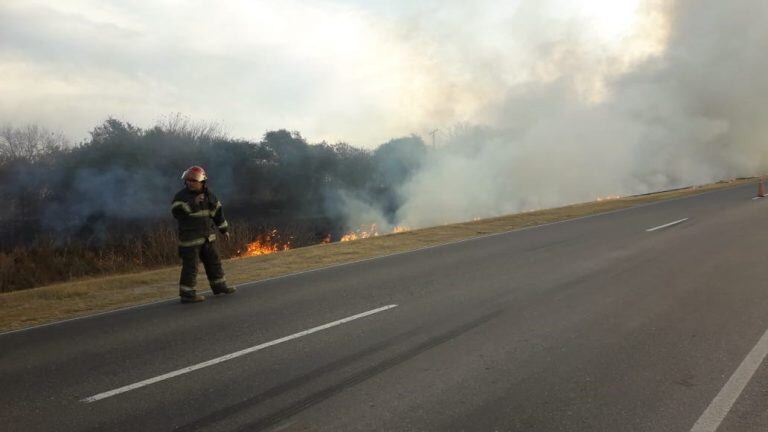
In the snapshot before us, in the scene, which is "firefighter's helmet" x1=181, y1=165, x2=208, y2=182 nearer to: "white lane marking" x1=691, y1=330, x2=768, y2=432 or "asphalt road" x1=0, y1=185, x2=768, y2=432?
"asphalt road" x1=0, y1=185, x2=768, y2=432

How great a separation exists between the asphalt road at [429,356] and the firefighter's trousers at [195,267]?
1.08ft

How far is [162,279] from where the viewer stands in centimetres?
1026

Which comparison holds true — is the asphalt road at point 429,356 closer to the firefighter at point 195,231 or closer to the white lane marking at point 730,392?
the white lane marking at point 730,392

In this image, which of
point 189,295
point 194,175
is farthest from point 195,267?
point 194,175

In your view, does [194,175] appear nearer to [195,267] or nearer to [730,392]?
[195,267]

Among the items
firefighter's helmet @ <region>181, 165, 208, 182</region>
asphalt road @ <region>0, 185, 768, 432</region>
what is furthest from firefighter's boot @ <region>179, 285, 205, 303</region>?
firefighter's helmet @ <region>181, 165, 208, 182</region>

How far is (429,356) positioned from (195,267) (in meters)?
4.40

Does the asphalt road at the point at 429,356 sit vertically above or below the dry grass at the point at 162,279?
below

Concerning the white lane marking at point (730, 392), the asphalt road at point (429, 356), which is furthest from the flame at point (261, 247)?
the white lane marking at point (730, 392)

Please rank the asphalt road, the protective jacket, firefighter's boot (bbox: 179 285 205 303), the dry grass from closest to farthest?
the asphalt road
firefighter's boot (bbox: 179 285 205 303)
the protective jacket
the dry grass

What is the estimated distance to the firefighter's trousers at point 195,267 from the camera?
748 cm

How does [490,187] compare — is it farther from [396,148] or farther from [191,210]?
[191,210]

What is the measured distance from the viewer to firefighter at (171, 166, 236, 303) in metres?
7.52

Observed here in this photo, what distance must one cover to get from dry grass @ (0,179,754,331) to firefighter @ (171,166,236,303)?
118 cm
